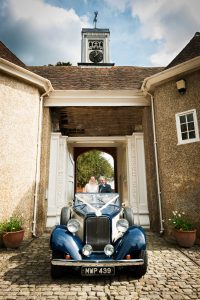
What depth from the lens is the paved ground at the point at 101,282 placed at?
2971 millimetres

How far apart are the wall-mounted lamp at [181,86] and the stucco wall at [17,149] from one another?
4934mm

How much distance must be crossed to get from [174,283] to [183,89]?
5.40 metres

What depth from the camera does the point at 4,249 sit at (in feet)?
17.2

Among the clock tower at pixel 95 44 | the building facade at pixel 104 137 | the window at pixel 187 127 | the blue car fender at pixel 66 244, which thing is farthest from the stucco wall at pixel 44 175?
the clock tower at pixel 95 44

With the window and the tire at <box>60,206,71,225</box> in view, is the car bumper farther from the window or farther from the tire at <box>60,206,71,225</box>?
the window

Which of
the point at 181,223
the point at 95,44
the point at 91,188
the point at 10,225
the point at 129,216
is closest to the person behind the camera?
the point at 129,216

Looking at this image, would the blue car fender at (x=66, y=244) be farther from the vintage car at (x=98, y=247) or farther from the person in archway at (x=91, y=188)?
the person in archway at (x=91, y=188)

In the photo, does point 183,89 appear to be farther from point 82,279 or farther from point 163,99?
point 82,279

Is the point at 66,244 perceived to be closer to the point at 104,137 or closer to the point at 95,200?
the point at 95,200

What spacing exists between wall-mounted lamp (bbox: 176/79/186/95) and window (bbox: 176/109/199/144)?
0.70 m

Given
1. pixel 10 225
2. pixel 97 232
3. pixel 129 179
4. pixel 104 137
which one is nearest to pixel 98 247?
pixel 97 232

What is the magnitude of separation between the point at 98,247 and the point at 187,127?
15.5 ft

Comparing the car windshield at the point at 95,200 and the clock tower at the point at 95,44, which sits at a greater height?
the clock tower at the point at 95,44

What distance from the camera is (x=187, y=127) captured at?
6.48m
